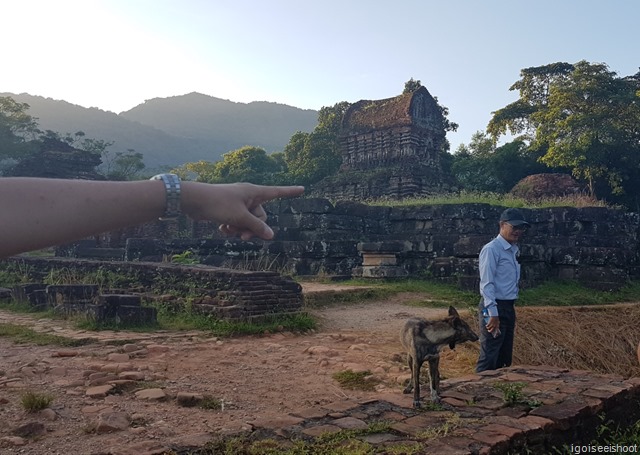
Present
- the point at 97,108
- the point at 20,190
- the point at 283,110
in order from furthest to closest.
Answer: the point at 283,110 → the point at 97,108 → the point at 20,190

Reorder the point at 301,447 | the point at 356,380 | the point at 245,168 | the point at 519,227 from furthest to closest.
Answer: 1. the point at 245,168
2. the point at 356,380
3. the point at 519,227
4. the point at 301,447

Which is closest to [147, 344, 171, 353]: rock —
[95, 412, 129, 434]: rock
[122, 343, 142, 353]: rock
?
[122, 343, 142, 353]: rock

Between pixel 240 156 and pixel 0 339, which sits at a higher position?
pixel 240 156

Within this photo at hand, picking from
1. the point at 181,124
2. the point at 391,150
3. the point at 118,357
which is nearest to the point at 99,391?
the point at 118,357

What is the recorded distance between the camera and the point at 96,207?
161 centimetres

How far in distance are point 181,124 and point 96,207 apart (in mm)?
111628

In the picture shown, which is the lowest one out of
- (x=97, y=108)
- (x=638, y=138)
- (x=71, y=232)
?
(x=71, y=232)

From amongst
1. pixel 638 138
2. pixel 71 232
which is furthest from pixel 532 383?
pixel 638 138

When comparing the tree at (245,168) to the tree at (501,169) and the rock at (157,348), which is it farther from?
the rock at (157,348)

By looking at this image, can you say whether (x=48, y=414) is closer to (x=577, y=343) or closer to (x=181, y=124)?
(x=577, y=343)

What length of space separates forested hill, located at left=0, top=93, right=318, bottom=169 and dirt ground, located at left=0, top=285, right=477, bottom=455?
6565 centimetres

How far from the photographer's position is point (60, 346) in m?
6.69

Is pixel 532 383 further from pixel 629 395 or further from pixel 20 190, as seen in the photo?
pixel 20 190

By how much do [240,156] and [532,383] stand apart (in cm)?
3326
